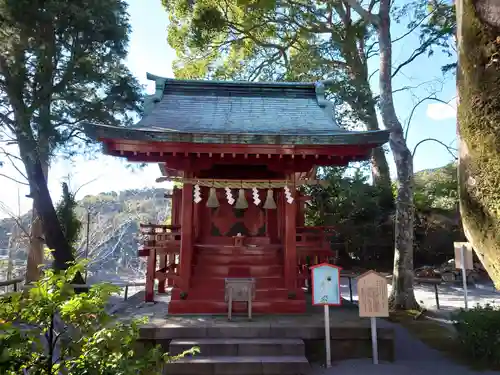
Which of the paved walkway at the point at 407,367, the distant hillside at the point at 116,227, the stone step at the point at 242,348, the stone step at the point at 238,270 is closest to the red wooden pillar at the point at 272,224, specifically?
the stone step at the point at 238,270

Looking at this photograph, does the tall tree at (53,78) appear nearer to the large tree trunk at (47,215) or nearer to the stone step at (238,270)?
the large tree trunk at (47,215)

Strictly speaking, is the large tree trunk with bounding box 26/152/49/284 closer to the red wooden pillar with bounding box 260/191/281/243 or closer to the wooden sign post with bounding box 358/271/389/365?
the red wooden pillar with bounding box 260/191/281/243

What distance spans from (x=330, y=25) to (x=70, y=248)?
17020 mm

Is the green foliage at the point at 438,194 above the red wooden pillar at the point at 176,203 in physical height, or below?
above

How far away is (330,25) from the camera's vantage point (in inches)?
719

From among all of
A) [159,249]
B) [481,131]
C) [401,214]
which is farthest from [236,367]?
[401,214]

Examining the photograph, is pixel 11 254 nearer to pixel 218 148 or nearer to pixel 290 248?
pixel 218 148

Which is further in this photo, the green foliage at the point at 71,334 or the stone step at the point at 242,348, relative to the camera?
the stone step at the point at 242,348

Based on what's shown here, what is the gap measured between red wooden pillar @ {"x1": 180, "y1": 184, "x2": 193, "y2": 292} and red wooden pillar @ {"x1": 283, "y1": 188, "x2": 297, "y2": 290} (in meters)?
2.00

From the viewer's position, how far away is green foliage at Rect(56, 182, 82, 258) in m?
13.4

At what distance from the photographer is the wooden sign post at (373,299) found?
209 inches

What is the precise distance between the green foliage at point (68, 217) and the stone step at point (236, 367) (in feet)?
34.4

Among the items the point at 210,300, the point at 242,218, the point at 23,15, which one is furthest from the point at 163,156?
the point at 23,15

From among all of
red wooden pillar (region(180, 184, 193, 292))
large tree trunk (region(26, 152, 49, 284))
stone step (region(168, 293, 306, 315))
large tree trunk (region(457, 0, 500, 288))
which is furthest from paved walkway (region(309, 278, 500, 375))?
large tree trunk (region(26, 152, 49, 284))
